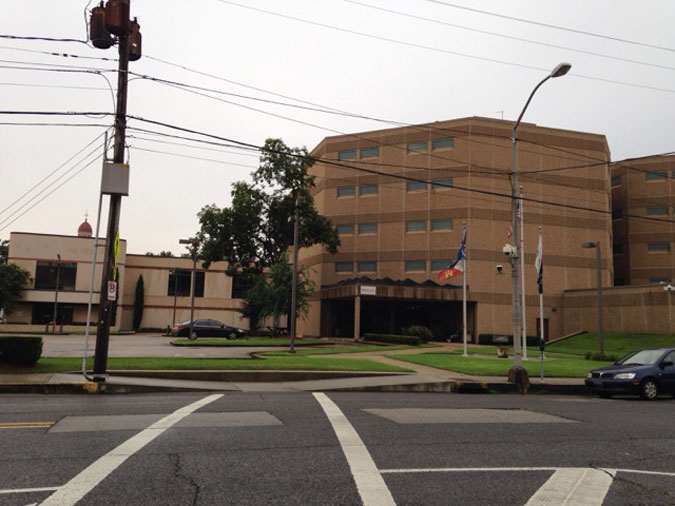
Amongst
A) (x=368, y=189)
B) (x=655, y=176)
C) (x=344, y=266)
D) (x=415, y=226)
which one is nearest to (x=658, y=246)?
(x=655, y=176)

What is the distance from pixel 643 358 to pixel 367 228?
37.5m

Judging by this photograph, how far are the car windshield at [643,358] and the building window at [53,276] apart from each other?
51.1m

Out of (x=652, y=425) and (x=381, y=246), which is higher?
(x=381, y=246)

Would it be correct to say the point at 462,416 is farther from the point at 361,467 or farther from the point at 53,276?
the point at 53,276

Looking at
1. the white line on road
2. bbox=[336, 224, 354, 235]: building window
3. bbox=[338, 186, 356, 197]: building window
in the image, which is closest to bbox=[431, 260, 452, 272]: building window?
bbox=[336, 224, 354, 235]: building window

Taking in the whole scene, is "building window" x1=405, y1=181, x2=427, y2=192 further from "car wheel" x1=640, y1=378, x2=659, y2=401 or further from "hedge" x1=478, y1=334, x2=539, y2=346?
"car wheel" x1=640, y1=378, x2=659, y2=401

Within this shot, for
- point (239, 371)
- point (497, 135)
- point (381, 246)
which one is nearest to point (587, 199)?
point (497, 135)

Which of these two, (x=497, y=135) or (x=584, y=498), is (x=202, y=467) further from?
(x=497, y=135)

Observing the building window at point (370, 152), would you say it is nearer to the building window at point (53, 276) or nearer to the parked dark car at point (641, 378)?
the building window at point (53, 276)

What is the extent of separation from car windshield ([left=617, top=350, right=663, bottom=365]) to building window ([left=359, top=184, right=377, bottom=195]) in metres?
37.5

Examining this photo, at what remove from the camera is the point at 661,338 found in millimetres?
41219

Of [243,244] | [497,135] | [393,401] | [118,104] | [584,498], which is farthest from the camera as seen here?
[497,135]

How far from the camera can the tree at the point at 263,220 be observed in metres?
45.6

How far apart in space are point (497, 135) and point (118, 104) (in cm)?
4011
